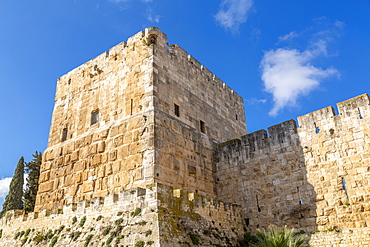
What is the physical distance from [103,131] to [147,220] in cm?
550

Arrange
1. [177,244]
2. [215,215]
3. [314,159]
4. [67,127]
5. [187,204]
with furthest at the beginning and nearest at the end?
[67,127]
[314,159]
[215,215]
[187,204]
[177,244]

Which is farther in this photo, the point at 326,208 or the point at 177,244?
the point at 326,208

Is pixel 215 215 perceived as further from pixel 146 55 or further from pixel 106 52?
pixel 106 52

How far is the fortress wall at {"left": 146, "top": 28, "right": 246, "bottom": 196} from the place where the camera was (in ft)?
39.1

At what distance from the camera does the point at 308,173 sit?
1156cm

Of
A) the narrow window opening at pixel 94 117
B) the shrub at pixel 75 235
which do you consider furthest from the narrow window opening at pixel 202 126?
the shrub at pixel 75 235

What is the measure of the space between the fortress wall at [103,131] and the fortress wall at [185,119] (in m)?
0.46

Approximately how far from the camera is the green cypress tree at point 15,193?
19.2 metres

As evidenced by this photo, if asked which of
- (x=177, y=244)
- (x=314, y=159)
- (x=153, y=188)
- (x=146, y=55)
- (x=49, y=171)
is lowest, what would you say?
(x=177, y=244)

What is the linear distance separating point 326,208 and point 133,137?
694 cm

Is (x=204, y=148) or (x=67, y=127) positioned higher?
(x=67, y=127)

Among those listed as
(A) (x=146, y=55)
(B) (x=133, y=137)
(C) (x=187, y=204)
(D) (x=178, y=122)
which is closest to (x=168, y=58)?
(A) (x=146, y=55)

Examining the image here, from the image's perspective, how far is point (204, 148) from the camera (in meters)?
14.0

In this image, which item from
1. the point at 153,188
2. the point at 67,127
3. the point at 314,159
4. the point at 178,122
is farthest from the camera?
the point at 67,127
